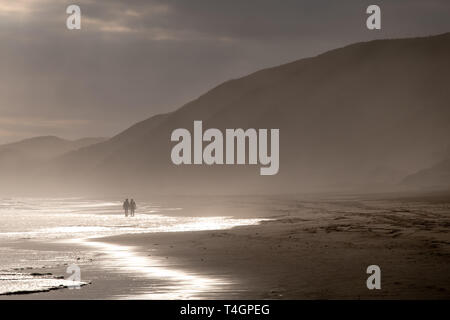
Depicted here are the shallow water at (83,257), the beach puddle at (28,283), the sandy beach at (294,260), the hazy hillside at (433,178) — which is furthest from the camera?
the hazy hillside at (433,178)

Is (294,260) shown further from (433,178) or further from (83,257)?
(433,178)

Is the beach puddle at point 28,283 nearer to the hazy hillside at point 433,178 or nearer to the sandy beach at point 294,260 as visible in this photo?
the sandy beach at point 294,260

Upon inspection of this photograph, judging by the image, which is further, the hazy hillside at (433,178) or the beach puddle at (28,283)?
the hazy hillside at (433,178)

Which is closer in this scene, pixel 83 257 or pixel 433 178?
pixel 83 257

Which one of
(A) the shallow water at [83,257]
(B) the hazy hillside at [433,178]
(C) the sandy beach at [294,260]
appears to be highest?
(B) the hazy hillside at [433,178]

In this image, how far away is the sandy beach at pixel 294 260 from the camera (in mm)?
21125

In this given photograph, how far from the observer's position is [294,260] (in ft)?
93.6

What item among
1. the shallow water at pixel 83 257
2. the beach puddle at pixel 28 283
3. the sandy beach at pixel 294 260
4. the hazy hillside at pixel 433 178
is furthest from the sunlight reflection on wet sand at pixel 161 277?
the hazy hillside at pixel 433 178

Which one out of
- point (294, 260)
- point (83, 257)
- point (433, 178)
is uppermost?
point (433, 178)

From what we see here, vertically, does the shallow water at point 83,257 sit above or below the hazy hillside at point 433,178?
below

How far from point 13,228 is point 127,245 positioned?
19336 millimetres

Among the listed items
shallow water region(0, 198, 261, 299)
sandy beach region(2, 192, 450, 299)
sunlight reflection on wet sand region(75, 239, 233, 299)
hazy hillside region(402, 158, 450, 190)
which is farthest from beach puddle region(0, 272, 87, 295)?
hazy hillside region(402, 158, 450, 190)

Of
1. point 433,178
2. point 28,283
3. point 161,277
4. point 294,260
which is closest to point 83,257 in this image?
point 161,277
